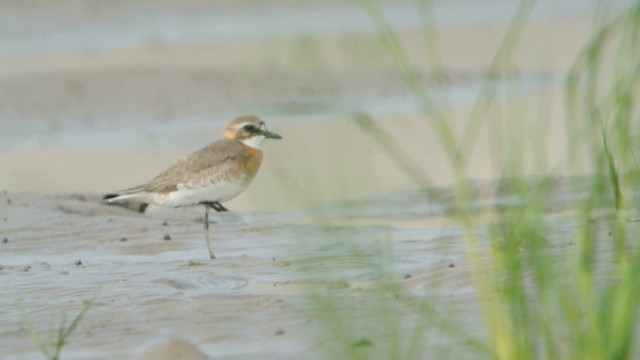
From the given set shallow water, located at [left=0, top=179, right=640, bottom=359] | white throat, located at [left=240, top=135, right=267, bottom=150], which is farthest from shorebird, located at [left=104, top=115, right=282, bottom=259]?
shallow water, located at [left=0, top=179, right=640, bottom=359]

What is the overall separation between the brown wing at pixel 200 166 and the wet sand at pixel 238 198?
0.24 meters

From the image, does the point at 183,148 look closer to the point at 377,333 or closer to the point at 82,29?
the point at 377,333

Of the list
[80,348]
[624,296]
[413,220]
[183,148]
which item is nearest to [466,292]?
[80,348]

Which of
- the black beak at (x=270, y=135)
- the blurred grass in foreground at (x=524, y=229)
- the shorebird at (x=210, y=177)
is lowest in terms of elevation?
the blurred grass in foreground at (x=524, y=229)

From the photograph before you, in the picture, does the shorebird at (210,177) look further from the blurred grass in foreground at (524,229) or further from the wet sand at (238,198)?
the blurred grass in foreground at (524,229)

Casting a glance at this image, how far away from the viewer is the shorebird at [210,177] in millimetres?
9930

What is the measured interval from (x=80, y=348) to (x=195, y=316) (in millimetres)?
695

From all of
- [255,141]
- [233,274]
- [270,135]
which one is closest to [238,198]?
[255,141]

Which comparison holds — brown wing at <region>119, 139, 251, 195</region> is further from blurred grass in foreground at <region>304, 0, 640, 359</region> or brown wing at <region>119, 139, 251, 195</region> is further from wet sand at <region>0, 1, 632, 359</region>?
blurred grass in foreground at <region>304, 0, 640, 359</region>

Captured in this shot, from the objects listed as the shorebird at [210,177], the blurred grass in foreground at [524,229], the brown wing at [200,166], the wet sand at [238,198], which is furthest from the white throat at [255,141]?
the blurred grass in foreground at [524,229]

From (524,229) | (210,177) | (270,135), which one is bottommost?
(524,229)

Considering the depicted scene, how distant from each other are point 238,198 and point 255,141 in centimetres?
187

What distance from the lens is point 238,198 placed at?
1227cm

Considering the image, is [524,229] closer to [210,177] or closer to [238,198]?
[210,177]
